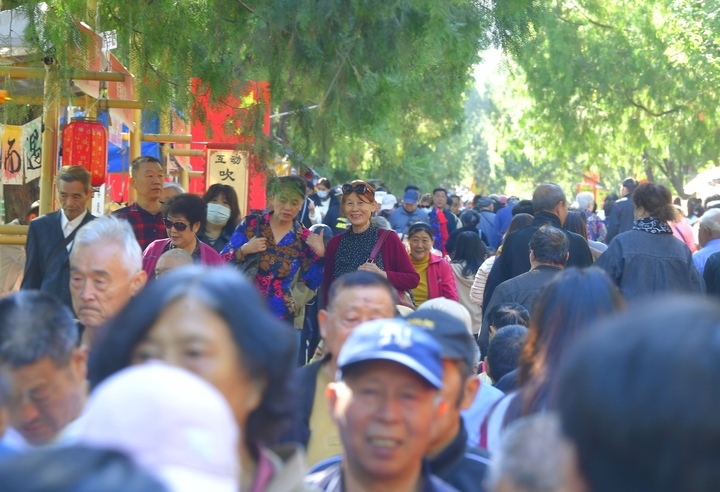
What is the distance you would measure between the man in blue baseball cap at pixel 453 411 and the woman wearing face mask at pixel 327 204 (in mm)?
11419

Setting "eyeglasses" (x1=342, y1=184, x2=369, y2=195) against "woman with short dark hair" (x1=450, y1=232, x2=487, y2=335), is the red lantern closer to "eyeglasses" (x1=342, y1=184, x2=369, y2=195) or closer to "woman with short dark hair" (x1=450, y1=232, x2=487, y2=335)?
"eyeglasses" (x1=342, y1=184, x2=369, y2=195)

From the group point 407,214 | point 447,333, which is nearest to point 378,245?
point 447,333

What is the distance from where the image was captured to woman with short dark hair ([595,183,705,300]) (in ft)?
26.5

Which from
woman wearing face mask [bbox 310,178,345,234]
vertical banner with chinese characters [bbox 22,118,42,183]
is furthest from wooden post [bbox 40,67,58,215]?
woman wearing face mask [bbox 310,178,345,234]

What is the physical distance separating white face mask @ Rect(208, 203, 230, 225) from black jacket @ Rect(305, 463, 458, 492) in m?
6.48

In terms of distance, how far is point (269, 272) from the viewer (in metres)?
8.03

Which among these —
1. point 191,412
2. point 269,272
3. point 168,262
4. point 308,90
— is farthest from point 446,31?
point 191,412

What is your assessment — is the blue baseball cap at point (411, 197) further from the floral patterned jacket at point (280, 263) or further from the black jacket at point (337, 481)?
the black jacket at point (337, 481)

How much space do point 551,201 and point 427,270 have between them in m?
1.21

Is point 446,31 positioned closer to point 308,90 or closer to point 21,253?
point 308,90

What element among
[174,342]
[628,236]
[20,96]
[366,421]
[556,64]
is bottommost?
[366,421]

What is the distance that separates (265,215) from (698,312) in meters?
6.88

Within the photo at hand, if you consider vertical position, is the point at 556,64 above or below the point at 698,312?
above

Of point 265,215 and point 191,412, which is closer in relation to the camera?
point 191,412
